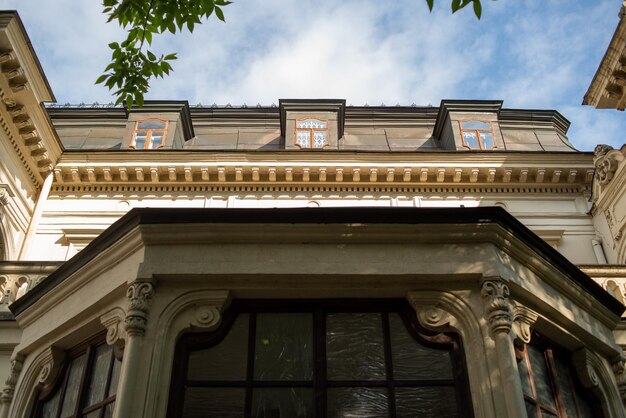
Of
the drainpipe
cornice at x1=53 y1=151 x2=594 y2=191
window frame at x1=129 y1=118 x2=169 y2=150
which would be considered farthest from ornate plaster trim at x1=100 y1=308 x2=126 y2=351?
window frame at x1=129 y1=118 x2=169 y2=150

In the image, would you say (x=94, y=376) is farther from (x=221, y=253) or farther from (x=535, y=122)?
(x=535, y=122)

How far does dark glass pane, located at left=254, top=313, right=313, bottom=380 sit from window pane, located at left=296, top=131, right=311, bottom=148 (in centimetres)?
1531

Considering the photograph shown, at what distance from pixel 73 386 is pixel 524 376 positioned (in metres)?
4.44

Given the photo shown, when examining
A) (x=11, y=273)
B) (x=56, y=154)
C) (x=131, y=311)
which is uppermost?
(x=56, y=154)

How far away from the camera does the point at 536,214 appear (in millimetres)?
19609

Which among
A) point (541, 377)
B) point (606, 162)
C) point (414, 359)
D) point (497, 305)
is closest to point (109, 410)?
point (414, 359)

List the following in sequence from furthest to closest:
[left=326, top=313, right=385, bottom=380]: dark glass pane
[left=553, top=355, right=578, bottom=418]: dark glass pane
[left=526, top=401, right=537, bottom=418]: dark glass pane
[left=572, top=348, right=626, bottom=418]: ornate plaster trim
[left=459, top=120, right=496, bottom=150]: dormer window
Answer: [left=459, top=120, right=496, bottom=150]: dormer window, [left=572, top=348, right=626, bottom=418]: ornate plaster trim, [left=553, top=355, right=578, bottom=418]: dark glass pane, [left=326, top=313, right=385, bottom=380]: dark glass pane, [left=526, top=401, right=537, bottom=418]: dark glass pane

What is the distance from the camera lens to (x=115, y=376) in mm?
6172

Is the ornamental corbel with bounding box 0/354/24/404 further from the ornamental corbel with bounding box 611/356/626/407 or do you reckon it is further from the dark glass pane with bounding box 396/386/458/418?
the ornamental corbel with bounding box 611/356/626/407

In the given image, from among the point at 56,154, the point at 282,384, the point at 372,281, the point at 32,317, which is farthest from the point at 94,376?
the point at 56,154

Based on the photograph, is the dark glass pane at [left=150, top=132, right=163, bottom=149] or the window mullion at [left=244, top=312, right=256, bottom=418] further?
the dark glass pane at [left=150, top=132, right=163, bottom=149]

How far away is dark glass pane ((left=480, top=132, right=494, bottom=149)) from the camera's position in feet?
70.2

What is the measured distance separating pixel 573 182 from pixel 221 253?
1639 cm

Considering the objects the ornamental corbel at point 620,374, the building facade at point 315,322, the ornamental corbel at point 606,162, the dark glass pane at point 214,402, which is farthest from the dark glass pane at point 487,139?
the dark glass pane at point 214,402
